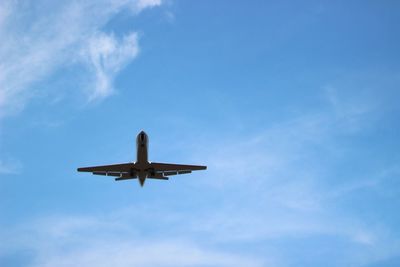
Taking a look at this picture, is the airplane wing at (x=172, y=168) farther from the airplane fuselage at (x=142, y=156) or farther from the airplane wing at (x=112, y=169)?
the airplane wing at (x=112, y=169)

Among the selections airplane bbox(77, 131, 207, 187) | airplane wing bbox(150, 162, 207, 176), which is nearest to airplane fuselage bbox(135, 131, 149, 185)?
airplane bbox(77, 131, 207, 187)

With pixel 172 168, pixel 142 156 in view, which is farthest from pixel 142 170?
pixel 172 168

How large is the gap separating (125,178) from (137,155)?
23.3 ft

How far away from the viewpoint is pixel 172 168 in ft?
322

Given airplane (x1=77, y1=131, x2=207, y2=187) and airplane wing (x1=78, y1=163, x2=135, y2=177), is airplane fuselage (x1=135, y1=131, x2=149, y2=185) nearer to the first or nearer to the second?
airplane (x1=77, y1=131, x2=207, y2=187)

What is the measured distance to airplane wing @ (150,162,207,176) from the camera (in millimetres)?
97125

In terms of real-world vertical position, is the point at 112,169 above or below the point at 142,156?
above

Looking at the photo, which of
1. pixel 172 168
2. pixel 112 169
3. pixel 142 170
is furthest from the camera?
pixel 172 168

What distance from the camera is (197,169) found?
322 feet

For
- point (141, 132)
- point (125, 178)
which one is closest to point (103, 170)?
point (125, 178)

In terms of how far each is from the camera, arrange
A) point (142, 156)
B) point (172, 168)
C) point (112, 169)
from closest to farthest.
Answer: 1. point (142, 156)
2. point (112, 169)
3. point (172, 168)

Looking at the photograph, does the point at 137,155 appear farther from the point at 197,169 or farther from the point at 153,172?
the point at 197,169

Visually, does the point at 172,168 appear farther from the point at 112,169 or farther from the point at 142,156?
the point at 112,169

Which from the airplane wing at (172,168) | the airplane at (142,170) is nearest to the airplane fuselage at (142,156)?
the airplane at (142,170)
